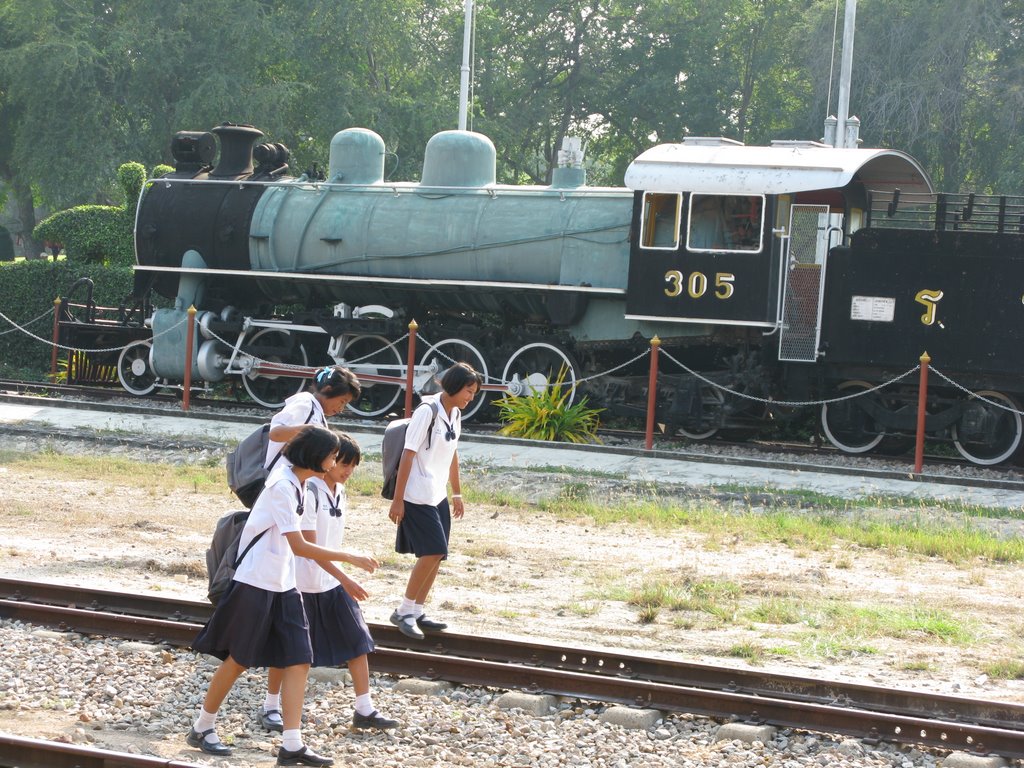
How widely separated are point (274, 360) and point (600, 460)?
600 centimetres

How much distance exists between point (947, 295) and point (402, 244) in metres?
6.91

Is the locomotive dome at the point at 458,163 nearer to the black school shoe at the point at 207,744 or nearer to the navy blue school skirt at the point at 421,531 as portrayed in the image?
the navy blue school skirt at the point at 421,531

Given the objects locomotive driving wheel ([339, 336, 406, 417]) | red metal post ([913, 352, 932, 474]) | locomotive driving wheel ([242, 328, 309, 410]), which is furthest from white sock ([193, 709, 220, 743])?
locomotive driving wheel ([242, 328, 309, 410])

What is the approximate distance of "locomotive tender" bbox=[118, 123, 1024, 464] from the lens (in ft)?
49.5

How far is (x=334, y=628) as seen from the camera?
20.0 feet

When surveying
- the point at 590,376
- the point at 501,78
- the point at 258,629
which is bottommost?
the point at 258,629

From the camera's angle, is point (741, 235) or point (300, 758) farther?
point (741, 235)

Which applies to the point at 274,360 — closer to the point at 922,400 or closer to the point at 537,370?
the point at 537,370

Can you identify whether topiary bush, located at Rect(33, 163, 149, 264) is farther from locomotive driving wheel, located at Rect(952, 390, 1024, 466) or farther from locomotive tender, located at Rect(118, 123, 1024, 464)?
locomotive driving wheel, located at Rect(952, 390, 1024, 466)

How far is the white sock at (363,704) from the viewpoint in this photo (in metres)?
6.21

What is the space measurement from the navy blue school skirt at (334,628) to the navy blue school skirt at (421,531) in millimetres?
1428

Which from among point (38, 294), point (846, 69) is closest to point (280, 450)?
point (38, 294)

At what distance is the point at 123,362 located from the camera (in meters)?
20.1

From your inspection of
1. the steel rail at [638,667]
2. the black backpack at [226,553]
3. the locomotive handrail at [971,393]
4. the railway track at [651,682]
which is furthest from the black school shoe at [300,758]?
the locomotive handrail at [971,393]
